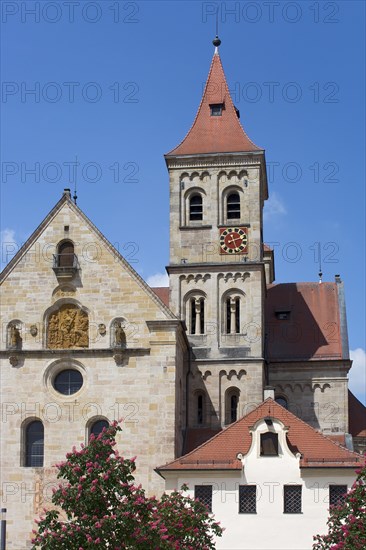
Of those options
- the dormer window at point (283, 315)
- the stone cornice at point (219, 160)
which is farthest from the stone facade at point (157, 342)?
the dormer window at point (283, 315)

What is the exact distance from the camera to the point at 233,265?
55656 millimetres

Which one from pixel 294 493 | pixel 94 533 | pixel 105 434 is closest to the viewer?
pixel 94 533

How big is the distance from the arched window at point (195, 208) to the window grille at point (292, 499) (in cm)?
1716

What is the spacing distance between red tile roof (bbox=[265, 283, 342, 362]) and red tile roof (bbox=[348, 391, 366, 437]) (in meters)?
3.66

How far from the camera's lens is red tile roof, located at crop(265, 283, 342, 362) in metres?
58.5

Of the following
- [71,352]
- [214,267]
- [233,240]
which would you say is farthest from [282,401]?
[71,352]

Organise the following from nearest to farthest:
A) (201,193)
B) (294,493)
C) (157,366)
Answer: (294,493) < (157,366) < (201,193)

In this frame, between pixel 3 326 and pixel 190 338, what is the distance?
10030mm

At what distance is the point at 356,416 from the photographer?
194 feet

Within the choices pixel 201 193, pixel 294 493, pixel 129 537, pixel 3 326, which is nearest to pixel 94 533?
pixel 129 537

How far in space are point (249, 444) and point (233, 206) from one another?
15206 mm

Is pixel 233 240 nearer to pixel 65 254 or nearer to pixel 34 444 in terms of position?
pixel 65 254

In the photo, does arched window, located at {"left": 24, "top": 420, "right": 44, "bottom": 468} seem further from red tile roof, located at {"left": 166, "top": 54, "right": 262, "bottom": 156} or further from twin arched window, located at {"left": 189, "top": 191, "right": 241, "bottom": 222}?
red tile roof, located at {"left": 166, "top": 54, "right": 262, "bottom": 156}

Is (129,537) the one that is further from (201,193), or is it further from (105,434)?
(201,193)
